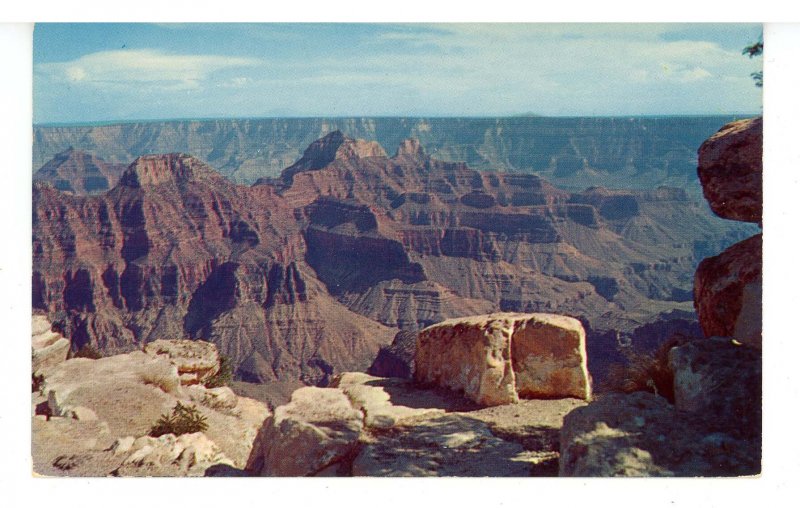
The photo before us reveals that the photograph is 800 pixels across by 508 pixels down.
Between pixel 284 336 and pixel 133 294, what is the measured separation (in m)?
3.21

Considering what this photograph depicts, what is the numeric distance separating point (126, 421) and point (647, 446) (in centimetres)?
518

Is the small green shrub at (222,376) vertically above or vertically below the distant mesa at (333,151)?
below

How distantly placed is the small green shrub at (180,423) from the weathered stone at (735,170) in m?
5.92

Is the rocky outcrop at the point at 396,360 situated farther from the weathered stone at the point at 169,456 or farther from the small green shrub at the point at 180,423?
the weathered stone at the point at 169,456

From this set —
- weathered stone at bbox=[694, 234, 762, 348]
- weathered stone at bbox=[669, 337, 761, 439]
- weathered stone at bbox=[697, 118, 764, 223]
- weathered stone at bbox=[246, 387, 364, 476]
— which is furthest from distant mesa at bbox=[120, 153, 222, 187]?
weathered stone at bbox=[669, 337, 761, 439]

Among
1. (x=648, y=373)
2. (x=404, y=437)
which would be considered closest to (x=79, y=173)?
(x=404, y=437)

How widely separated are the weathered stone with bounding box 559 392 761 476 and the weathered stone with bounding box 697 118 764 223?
250 centimetres

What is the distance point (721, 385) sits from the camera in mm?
7469

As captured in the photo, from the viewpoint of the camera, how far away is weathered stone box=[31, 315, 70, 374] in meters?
9.62

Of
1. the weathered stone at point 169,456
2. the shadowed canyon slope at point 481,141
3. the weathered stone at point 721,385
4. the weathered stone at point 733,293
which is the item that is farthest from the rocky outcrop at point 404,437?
the shadowed canyon slope at point 481,141

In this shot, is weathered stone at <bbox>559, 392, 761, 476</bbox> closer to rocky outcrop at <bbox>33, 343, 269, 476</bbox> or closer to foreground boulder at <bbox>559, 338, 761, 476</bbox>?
foreground boulder at <bbox>559, 338, 761, 476</bbox>

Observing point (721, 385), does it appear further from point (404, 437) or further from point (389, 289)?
point (389, 289)

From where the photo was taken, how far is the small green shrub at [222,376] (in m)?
10.7
